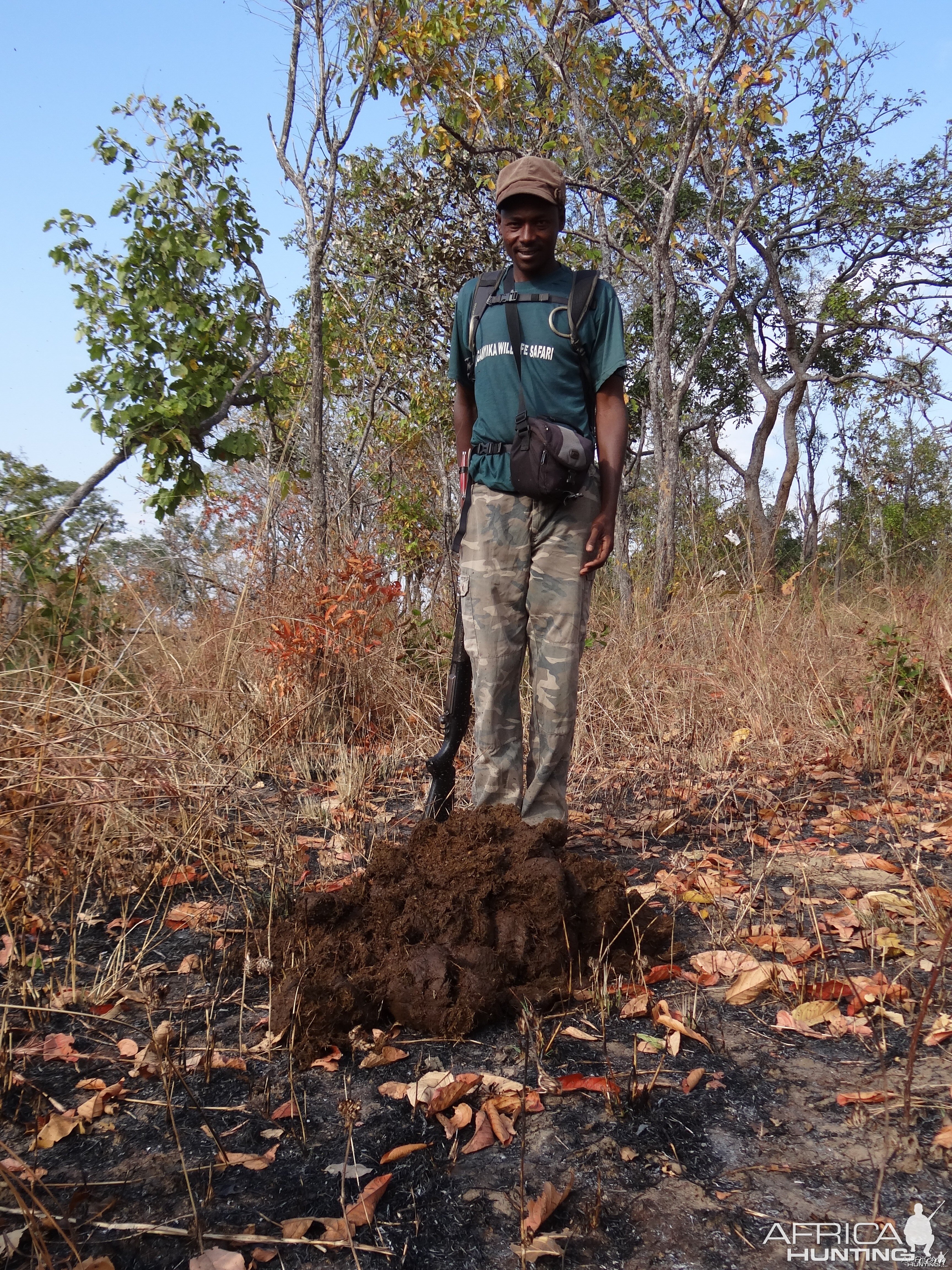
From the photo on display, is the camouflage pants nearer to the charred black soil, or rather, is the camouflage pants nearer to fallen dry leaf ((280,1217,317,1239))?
the charred black soil

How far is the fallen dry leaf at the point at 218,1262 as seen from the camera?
1.38 metres

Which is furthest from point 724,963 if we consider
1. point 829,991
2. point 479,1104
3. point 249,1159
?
point 249,1159

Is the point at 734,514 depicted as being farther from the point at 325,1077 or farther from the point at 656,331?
the point at 325,1077

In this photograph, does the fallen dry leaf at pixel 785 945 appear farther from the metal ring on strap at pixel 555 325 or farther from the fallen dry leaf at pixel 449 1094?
the metal ring on strap at pixel 555 325

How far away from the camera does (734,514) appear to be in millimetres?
7082

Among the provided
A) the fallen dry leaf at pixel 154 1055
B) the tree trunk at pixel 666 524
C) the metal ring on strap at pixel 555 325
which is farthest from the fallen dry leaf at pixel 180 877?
the tree trunk at pixel 666 524

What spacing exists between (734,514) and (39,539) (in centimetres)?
514

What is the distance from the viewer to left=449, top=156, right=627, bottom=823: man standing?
2.82 metres

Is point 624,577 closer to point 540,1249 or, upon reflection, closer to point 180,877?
point 180,877

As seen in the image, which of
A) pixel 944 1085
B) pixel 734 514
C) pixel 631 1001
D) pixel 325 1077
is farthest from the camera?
pixel 734 514

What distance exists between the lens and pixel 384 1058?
6.54ft

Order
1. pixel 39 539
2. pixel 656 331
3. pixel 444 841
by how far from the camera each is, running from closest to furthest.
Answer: pixel 444 841 < pixel 39 539 < pixel 656 331

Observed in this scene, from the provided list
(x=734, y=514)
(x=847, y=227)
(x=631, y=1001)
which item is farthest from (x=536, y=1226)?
(x=847, y=227)

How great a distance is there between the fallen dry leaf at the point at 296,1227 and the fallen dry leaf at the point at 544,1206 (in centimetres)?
37
